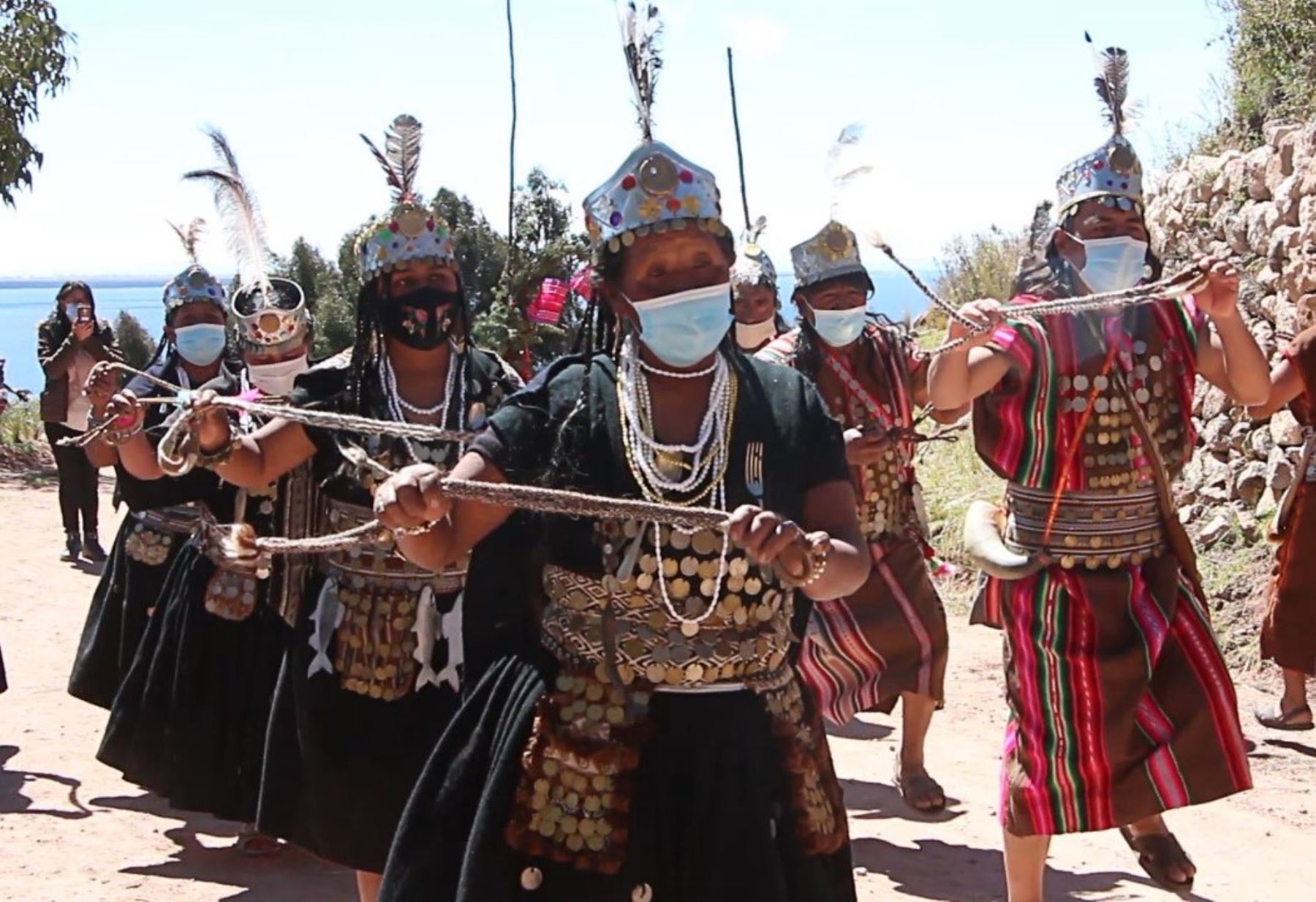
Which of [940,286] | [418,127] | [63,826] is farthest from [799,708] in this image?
[940,286]

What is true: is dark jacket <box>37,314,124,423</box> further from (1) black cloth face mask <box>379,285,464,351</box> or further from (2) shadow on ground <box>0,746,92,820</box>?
(1) black cloth face mask <box>379,285,464,351</box>

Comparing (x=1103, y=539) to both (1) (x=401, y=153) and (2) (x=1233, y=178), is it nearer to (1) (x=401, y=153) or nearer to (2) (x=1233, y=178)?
(1) (x=401, y=153)

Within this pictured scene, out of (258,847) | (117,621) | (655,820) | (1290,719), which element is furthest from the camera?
(1290,719)

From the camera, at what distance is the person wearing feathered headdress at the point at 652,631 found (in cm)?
338

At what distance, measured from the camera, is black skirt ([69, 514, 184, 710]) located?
7.07 m

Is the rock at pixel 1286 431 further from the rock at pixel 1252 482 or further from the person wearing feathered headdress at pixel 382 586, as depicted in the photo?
the person wearing feathered headdress at pixel 382 586

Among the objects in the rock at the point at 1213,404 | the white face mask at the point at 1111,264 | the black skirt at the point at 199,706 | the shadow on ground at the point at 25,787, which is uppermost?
the white face mask at the point at 1111,264

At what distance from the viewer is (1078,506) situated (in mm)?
5047

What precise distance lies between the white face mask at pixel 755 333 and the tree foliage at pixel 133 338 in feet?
62.9

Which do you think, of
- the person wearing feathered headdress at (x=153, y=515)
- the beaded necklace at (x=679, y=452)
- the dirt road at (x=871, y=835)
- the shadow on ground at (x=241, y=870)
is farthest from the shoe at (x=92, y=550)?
the beaded necklace at (x=679, y=452)

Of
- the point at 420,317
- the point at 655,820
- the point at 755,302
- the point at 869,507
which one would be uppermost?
the point at 755,302

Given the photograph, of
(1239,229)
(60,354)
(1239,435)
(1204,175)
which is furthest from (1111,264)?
(60,354)

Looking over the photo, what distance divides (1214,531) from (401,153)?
260 inches

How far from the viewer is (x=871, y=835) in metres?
6.52
